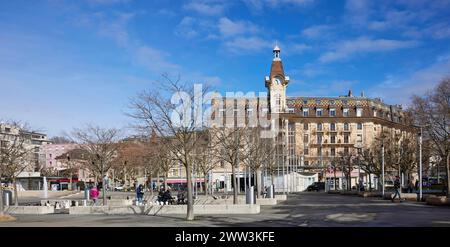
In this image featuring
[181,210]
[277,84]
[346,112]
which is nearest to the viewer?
[181,210]

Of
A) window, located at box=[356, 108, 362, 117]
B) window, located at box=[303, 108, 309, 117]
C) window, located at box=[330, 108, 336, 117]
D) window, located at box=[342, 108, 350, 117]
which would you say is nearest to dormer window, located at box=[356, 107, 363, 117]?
window, located at box=[356, 108, 362, 117]

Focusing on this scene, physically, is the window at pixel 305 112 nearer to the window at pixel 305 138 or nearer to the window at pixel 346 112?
the window at pixel 305 138

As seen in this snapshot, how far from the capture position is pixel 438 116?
1683 inches

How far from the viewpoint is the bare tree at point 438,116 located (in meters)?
41.0

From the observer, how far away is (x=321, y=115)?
112 m

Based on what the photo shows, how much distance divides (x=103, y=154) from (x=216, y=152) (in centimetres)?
885

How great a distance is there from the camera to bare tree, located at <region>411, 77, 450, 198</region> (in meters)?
41.0

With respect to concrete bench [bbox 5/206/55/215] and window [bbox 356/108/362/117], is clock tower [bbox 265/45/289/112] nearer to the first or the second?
window [bbox 356/108/362/117]

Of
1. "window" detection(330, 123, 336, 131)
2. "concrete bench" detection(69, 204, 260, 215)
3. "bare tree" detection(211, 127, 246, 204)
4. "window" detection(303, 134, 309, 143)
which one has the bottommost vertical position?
"concrete bench" detection(69, 204, 260, 215)

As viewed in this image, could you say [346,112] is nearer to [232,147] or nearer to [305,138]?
[305,138]

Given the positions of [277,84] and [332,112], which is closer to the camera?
[277,84]

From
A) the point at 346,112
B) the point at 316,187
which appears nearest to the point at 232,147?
the point at 316,187

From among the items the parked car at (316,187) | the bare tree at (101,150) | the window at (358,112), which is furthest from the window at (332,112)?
the bare tree at (101,150)
